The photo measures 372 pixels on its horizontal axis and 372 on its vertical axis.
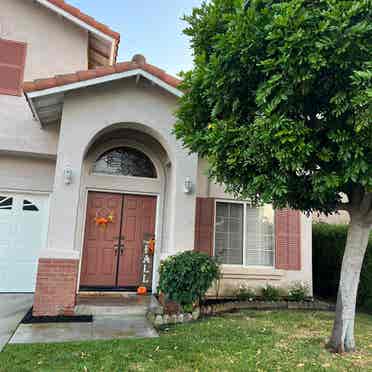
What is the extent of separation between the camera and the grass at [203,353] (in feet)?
13.0

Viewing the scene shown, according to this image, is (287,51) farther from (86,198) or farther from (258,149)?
(86,198)

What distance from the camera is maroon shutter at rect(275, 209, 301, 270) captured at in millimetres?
8188

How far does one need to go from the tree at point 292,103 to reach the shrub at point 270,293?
10.5ft

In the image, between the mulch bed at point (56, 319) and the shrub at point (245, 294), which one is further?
the shrub at point (245, 294)

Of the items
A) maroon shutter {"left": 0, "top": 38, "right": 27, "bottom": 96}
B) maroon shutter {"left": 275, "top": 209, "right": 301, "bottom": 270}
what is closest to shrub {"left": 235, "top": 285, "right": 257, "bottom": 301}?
maroon shutter {"left": 275, "top": 209, "right": 301, "bottom": 270}

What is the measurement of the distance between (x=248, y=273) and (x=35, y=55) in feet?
27.0

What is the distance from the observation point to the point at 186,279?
19.3 ft

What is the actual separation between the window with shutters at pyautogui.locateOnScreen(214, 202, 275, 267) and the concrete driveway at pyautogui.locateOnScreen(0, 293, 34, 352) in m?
4.64

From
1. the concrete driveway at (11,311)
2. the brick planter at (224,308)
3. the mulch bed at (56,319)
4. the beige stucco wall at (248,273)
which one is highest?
the beige stucco wall at (248,273)

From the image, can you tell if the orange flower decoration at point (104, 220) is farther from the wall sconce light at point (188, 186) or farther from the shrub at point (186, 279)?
the shrub at point (186, 279)

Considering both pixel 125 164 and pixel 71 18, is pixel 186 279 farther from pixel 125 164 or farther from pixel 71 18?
pixel 71 18

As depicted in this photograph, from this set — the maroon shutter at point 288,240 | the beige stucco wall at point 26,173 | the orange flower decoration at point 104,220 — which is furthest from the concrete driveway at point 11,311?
the maroon shutter at point 288,240

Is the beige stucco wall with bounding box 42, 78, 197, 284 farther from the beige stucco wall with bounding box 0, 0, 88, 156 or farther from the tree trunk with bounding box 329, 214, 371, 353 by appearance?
the tree trunk with bounding box 329, 214, 371, 353

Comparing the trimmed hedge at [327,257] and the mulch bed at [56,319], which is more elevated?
the trimmed hedge at [327,257]
